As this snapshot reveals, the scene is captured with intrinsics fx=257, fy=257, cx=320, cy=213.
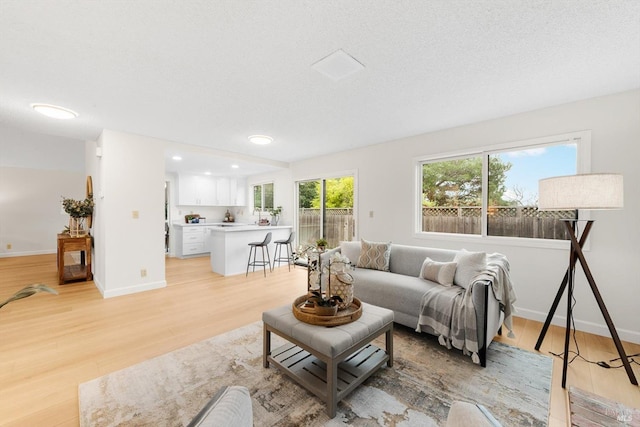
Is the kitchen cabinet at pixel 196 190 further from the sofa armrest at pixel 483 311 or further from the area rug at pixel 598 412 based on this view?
the area rug at pixel 598 412

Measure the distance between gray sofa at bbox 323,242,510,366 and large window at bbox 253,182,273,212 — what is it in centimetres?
390

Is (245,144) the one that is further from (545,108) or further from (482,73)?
(545,108)

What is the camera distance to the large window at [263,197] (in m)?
7.17


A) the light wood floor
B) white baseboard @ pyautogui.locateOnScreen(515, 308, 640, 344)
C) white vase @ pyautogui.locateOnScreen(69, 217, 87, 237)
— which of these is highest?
white vase @ pyautogui.locateOnScreen(69, 217, 87, 237)

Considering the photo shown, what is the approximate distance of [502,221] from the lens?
3.33m

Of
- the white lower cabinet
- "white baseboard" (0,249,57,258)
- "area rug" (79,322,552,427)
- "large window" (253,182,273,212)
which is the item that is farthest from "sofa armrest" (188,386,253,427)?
"white baseboard" (0,249,57,258)

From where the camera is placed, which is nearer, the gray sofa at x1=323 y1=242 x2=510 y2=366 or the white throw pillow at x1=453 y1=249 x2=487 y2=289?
the gray sofa at x1=323 y1=242 x2=510 y2=366

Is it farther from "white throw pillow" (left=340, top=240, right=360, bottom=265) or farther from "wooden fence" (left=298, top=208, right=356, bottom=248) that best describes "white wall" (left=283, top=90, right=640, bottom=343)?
"wooden fence" (left=298, top=208, right=356, bottom=248)

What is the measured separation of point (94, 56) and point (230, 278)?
12.3 ft

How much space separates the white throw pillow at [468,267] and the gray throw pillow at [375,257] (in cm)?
88

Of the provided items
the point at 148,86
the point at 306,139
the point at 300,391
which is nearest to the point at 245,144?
the point at 306,139

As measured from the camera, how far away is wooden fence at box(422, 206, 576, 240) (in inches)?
119

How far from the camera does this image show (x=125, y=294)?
3.80m

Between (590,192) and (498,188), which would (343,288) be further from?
(498,188)
